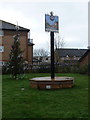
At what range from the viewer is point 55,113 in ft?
21.0

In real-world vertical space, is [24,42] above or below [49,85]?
above

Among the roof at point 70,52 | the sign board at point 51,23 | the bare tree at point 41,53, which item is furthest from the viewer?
the bare tree at point 41,53

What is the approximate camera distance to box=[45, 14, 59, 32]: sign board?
13.0 meters

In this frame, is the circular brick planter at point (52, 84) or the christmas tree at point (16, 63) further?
the christmas tree at point (16, 63)

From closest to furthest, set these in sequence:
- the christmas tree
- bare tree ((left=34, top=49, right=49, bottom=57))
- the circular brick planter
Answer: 1. the circular brick planter
2. the christmas tree
3. bare tree ((left=34, top=49, right=49, bottom=57))

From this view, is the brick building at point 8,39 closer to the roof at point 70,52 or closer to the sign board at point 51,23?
the sign board at point 51,23

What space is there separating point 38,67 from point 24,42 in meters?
10.4

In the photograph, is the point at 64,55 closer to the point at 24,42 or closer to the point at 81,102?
the point at 24,42

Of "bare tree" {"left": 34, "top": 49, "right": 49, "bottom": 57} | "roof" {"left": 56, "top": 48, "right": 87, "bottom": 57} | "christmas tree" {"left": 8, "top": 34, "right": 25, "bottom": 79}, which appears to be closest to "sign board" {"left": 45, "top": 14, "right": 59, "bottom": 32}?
"christmas tree" {"left": 8, "top": 34, "right": 25, "bottom": 79}

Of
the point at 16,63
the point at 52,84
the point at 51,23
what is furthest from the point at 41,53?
the point at 52,84

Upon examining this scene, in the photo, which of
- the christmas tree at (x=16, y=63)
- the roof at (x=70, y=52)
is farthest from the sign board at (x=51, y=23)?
the roof at (x=70, y=52)

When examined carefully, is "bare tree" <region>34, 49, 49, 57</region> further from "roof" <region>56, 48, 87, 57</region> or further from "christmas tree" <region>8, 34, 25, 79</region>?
"christmas tree" <region>8, 34, 25, 79</region>

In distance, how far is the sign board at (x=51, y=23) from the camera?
13000 mm

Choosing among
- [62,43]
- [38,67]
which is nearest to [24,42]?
[38,67]
